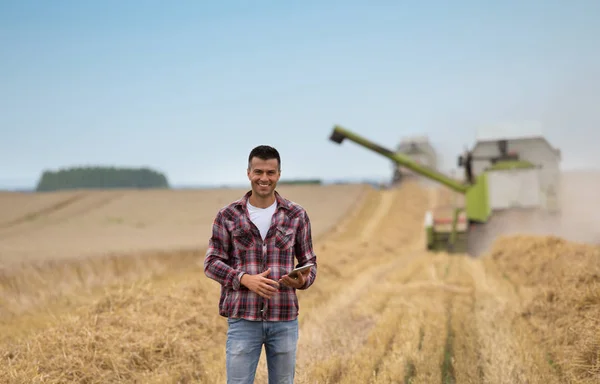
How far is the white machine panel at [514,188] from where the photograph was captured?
53.9ft

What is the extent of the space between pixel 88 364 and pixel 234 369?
2.59 m

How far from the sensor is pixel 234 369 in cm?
319

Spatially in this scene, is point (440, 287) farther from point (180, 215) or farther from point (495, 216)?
point (180, 215)

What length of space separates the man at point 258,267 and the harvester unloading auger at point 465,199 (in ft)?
49.0

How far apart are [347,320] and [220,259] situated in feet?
15.7

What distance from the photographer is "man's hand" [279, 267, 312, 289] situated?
9.96 feet

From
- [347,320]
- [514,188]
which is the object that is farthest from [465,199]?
[347,320]

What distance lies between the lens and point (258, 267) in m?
3.19

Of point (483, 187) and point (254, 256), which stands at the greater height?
point (483, 187)

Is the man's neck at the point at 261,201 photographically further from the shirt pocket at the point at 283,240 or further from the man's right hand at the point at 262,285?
the man's right hand at the point at 262,285

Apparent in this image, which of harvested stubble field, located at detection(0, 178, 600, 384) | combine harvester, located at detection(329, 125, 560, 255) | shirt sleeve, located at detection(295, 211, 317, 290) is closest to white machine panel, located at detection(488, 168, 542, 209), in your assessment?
combine harvester, located at detection(329, 125, 560, 255)

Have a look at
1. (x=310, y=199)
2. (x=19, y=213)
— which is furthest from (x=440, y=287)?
(x=310, y=199)

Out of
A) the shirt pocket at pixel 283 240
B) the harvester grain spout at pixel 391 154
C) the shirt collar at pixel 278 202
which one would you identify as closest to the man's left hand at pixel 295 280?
the shirt pocket at pixel 283 240

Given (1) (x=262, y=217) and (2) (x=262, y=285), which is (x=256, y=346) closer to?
(2) (x=262, y=285)
